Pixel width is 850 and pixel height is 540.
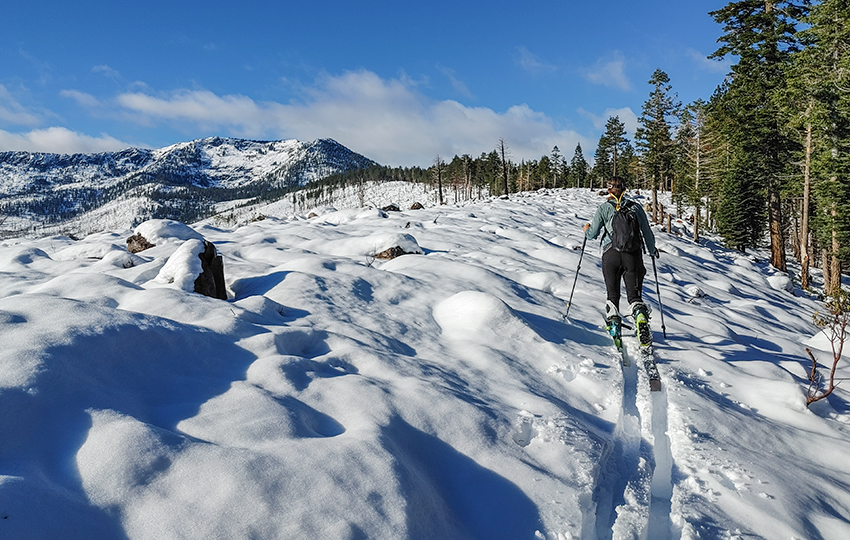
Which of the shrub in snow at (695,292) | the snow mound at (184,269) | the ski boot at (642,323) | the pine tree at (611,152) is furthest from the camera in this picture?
the pine tree at (611,152)

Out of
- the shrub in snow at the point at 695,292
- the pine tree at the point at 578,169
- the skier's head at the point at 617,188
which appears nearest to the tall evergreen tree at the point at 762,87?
the shrub in snow at the point at 695,292

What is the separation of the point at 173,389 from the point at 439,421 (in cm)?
203

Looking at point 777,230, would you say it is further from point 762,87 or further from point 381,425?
point 381,425

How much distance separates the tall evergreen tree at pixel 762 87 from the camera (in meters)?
19.6

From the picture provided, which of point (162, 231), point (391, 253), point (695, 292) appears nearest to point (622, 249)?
point (391, 253)

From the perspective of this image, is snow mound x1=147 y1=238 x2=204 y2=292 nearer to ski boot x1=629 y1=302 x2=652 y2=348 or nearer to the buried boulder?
the buried boulder

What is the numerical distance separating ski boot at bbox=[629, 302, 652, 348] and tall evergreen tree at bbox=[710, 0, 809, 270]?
19.3 meters

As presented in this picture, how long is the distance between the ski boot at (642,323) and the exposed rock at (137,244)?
11222 mm

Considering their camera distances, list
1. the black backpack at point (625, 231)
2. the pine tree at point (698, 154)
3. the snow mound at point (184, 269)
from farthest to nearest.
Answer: the pine tree at point (698, 154), the snow mound at point (184, 269), the black backpack at point (625, 231)

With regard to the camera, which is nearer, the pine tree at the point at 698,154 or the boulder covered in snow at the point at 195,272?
the boulder covered in snow at the point at 195,272

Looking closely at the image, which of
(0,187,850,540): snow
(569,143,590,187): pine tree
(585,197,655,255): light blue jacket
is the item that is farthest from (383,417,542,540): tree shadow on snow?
(569,143,590,187): pine tree

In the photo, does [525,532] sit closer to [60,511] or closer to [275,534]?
[275,534]

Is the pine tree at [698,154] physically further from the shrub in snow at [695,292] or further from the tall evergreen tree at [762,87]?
the shrub in snow at [695,292]

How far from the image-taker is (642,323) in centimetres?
545
